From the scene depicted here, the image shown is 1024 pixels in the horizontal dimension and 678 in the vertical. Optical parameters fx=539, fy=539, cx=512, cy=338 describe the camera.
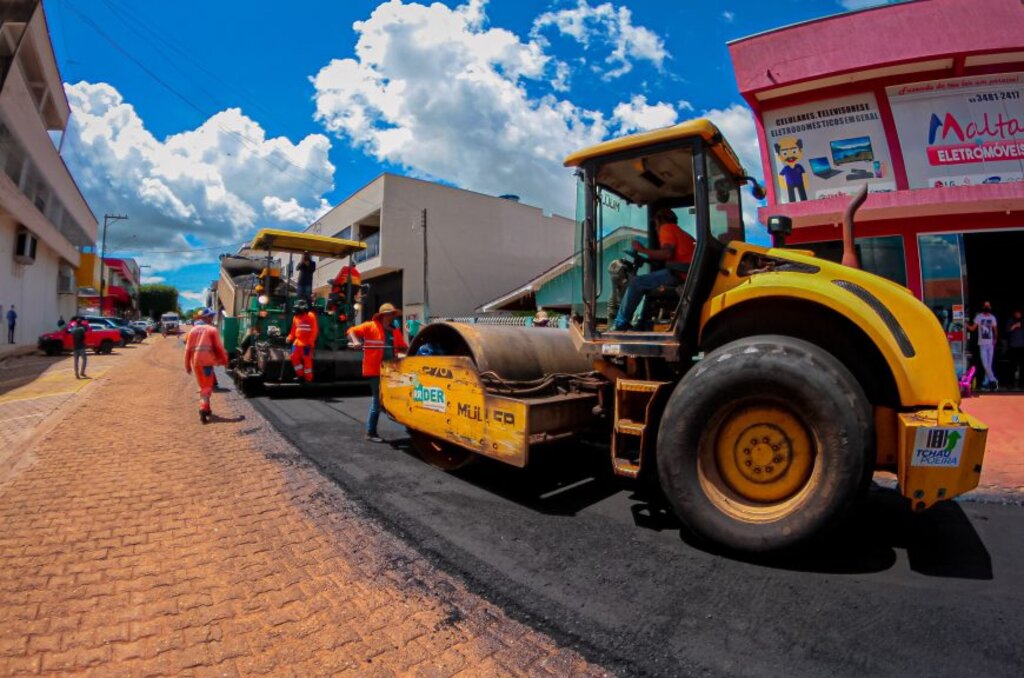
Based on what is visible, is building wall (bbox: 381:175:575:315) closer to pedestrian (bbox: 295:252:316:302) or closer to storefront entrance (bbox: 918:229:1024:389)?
pedestrian (bbox: 295:252:316:302)

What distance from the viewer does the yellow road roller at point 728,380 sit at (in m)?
2.80

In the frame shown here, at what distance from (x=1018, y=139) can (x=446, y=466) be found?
11.7 meters

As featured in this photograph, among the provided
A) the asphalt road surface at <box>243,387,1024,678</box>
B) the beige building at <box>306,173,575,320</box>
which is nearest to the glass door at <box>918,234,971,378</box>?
the asphalt road surface at <box>243,387,1024,678</box>

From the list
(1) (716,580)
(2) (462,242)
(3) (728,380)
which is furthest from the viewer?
(2) (462,242)

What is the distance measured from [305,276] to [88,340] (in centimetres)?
1586

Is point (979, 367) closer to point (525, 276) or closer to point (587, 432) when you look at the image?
point (587, 432)

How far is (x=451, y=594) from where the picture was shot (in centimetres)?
276

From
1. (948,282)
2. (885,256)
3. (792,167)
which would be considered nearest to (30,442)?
(792,167)

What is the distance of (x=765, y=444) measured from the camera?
3115 mm

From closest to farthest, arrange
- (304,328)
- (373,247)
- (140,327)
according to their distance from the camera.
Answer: (304,328) → (373,247) → (140,327)

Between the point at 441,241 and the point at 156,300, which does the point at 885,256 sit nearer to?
the point at 441,241

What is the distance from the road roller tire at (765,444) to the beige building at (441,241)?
2408 centimetres

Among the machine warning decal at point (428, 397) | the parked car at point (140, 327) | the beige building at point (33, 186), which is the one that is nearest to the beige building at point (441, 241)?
the beige building at point (33, 186)

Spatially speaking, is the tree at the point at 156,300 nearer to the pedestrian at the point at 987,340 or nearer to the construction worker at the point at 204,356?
the construction worker at the point at 204,356
